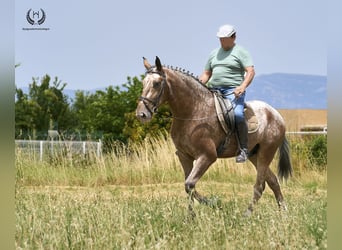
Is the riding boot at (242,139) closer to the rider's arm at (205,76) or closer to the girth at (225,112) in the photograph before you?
the girth at (225,112)

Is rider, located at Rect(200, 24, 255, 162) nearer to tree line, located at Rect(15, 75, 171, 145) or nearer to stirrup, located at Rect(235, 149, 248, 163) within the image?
stirrup, located at Rect(235, 149, 248, 163)

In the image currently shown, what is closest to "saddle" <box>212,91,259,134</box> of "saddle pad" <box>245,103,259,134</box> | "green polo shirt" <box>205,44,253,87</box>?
"green polo shirt" <box>205,44,253,87</box>

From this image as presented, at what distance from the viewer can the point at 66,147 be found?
39.4 ft

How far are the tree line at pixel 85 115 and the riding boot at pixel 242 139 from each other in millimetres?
7037

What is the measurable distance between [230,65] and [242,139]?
84cm

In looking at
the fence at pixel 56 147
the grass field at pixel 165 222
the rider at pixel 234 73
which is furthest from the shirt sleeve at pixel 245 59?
the fence at pixel 56 147

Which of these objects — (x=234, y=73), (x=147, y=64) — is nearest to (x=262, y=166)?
Answer: (x=234, y=73)

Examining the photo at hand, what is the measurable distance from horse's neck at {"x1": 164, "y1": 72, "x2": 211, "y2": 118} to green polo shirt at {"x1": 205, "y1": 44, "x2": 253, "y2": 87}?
1.17 ft

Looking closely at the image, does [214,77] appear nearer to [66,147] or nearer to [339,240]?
[339,240]

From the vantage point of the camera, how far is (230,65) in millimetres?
6219

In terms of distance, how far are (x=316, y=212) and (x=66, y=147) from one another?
23.1 feet

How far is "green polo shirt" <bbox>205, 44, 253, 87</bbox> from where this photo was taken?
622cm

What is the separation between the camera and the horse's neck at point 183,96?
19.6 ft

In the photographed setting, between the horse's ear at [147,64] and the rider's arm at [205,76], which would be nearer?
the horse's ear at [147,64]
